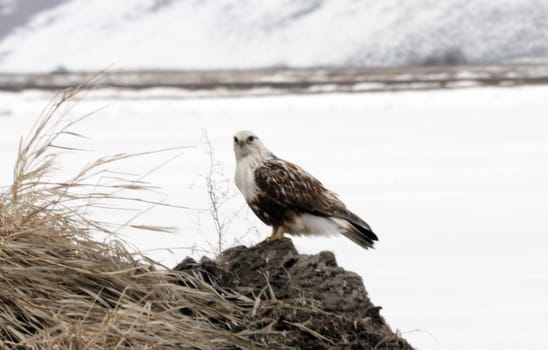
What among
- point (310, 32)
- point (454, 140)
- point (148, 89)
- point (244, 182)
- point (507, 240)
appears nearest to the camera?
point (244, 182)

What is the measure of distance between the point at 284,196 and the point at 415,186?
9065 millimetres

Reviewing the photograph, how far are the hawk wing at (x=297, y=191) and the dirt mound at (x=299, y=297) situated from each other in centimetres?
25

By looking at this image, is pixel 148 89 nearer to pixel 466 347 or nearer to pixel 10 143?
pixel 10 143

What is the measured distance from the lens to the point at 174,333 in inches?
171

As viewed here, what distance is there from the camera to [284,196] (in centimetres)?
540

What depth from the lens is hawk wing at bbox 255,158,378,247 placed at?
5.39m

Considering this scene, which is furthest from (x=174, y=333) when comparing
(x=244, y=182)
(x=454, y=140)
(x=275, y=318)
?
(x=454, y=140)

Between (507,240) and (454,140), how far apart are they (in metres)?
10.4

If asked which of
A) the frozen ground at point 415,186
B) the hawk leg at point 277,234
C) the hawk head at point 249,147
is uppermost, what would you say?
the frozen ground at point 415,186

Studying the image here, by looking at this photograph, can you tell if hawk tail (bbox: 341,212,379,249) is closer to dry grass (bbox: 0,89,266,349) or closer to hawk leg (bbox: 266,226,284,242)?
hawk leg (bbox: 266,226,284,242)

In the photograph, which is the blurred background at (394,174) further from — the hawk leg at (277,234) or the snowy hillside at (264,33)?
the snowy hillside at (264,33)

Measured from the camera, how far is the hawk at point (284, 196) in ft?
17.7

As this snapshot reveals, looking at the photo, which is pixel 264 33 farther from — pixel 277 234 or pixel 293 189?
pixel 293 189

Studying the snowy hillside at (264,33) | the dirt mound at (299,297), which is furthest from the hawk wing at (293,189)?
the snowy hillside at (264,33)
